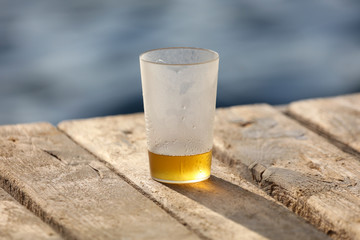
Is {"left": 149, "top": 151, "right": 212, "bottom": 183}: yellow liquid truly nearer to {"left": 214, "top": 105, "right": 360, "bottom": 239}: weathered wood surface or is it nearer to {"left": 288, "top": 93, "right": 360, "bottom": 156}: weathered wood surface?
{"left": 214, "top": 105, "right": 360, "bottom": 239}: weathered wood surface

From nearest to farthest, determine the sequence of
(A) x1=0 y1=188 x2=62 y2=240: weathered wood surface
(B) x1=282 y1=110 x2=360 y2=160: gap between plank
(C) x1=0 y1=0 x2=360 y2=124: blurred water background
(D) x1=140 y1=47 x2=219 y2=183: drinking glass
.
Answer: (A) x1=0 y1=188 x2=62 y2=240: weathered wood surface → (D) x1=140 y1=47 x2=219 y2=183: drinking glass → (B) x1=282 y1=110 x2=360 y2=160: gap between plank → (C) x1=0 y1=0 x2=360 y2=124: blurred water background

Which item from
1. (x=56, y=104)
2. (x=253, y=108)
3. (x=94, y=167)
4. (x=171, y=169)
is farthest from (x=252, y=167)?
(x=56, y=104)

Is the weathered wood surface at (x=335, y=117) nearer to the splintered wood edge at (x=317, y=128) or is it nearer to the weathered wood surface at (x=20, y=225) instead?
the splintered wood edge at (x=317, y=128)

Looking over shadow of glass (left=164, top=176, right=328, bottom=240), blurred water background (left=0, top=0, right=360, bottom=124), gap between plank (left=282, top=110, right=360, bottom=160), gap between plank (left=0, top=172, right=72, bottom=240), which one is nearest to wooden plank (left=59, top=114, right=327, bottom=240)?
shadow of glass (left=164, top=176, right=328, bottom=240)

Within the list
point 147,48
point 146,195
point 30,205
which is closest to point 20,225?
point 30,205

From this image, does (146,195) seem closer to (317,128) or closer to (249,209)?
(249,209)
